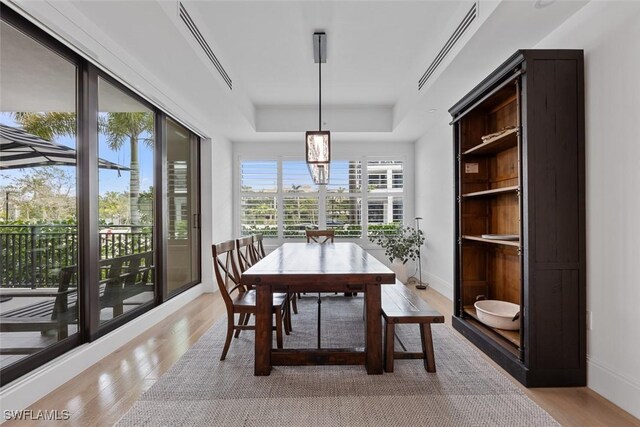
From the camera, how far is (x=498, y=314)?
8.86 ft

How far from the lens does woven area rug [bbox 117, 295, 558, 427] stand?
1801 millimetres

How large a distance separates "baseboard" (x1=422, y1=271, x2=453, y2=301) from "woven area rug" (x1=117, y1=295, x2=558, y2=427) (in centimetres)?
172

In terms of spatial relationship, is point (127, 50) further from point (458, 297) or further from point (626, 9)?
point (458, 297)

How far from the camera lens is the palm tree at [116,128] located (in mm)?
2117

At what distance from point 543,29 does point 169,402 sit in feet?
11.5

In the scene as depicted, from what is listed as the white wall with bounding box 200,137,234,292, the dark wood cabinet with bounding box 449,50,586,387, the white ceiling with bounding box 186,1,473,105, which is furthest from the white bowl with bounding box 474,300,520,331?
the white wall with bounding box 200,137,234,292

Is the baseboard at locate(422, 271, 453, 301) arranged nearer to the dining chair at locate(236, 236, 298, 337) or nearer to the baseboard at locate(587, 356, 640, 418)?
the dining chair at locate(236, 236, 298, 337)

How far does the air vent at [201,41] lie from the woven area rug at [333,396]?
8.42 feet

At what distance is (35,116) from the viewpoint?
2.10m

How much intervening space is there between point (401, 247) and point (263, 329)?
3.38 meters

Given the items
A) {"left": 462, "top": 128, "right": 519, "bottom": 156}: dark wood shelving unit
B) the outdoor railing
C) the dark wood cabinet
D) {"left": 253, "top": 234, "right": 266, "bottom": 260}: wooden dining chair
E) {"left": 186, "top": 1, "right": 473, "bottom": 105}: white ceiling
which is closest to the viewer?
the outdoor railing

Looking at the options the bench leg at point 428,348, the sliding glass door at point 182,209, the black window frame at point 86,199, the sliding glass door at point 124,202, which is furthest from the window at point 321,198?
the bench leg at point 428,348

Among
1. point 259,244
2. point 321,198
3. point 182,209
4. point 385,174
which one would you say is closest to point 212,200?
point 182,209

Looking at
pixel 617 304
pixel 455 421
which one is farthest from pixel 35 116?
pixel 617 304
